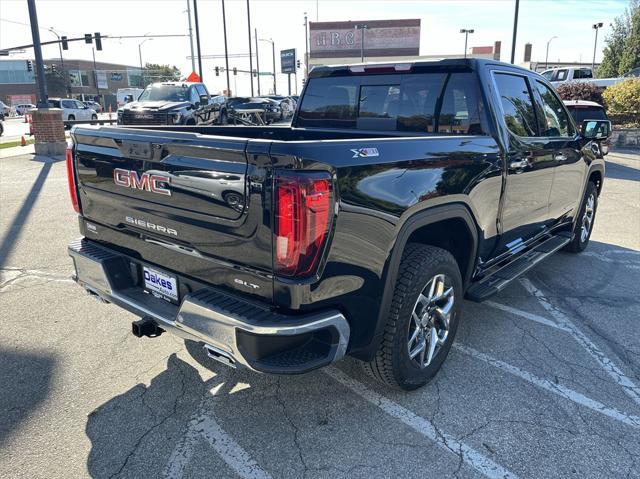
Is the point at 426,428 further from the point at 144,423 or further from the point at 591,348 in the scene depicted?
the point at 591,348

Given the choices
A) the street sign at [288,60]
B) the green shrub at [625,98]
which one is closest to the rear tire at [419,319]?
the green shrub at [625,98]

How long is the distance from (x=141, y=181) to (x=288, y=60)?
6602 centimetres

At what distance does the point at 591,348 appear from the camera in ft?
12.2

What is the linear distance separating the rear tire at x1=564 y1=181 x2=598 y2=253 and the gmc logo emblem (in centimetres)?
473

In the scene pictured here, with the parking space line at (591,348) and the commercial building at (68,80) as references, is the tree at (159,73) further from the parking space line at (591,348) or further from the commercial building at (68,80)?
the parking space line at (591,348)

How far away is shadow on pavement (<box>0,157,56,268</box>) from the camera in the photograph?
597 centimetres

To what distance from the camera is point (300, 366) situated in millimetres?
2324

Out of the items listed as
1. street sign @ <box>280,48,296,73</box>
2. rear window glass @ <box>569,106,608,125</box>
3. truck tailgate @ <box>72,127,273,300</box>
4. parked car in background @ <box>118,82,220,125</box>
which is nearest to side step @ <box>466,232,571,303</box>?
truck tailgate @ <box>72,127,273,300</box>

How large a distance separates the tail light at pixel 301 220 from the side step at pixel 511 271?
1736 millimetres

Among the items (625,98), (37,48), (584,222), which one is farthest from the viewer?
(625,98)

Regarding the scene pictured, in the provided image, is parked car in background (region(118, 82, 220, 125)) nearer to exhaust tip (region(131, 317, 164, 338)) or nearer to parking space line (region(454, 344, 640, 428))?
exhaust tip (region(131, 317, 164, 338))

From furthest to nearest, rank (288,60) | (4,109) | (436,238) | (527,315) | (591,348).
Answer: (288,60)
(4,109)
(527,315)
(591,348)
(436,238)

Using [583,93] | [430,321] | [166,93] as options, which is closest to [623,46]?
[583,93]

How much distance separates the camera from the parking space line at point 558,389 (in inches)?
114
